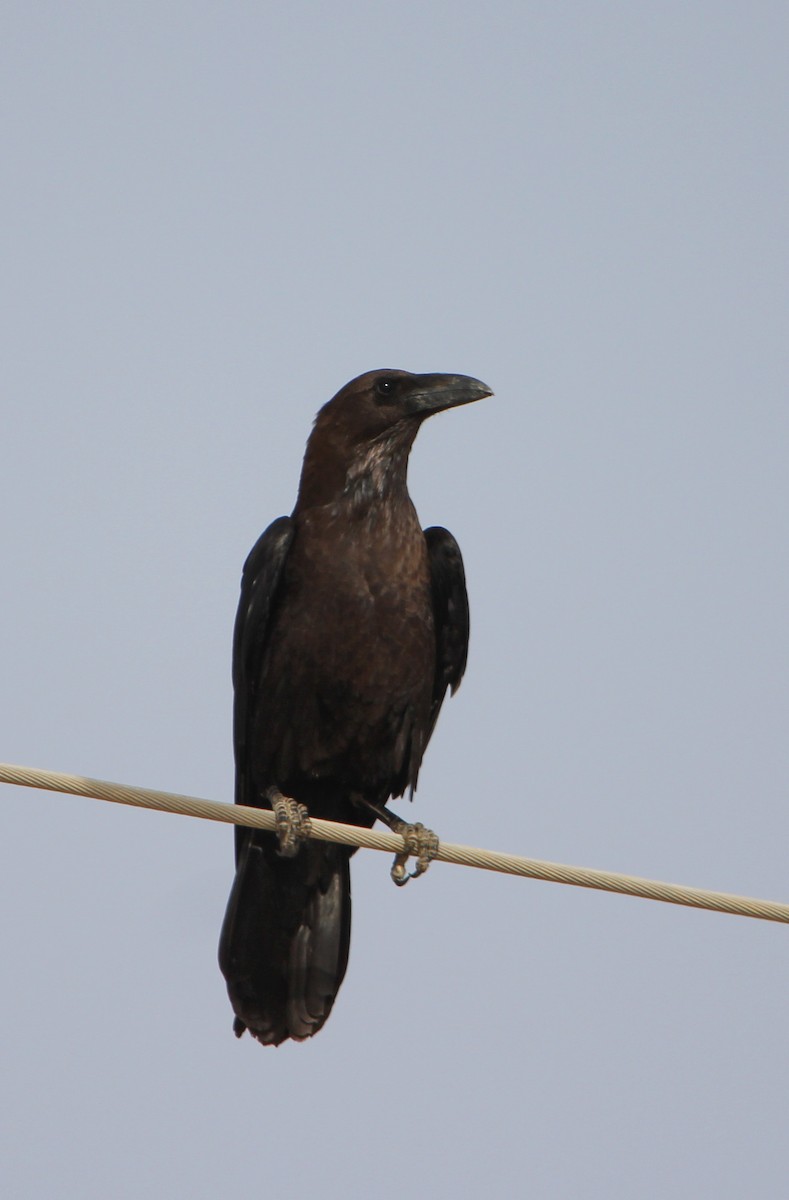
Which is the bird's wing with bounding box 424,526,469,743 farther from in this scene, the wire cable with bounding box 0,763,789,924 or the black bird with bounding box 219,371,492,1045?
the wire cable with bounding box 0,763,789,924

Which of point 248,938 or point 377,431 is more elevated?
point 377,431

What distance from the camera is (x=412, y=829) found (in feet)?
20.8

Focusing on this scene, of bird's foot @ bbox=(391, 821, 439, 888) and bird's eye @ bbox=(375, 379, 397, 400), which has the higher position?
bird's eye @ bbox=(375, 379, 397, 400)

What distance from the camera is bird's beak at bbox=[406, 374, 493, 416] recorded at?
6754 mm

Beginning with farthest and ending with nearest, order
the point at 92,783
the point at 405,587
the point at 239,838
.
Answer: the point at 239,838
the point at 405,587
the point at 92,783

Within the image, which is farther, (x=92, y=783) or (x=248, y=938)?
(x=248, y=938)

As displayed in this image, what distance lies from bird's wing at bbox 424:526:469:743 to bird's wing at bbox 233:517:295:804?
0.68 metres

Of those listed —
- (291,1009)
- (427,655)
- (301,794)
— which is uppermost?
(427,655)

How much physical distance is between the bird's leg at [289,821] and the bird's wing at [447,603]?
82cm

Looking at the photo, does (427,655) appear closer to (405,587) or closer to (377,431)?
(405,587)

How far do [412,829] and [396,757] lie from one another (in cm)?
33

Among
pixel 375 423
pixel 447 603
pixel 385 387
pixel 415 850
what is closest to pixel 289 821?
pixel 415 850

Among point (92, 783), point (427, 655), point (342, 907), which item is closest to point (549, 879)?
point (92, 783)

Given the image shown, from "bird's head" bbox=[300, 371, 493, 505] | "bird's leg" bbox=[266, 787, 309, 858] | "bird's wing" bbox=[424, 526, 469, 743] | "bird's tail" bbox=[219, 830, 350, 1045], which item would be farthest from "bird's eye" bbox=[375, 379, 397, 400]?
"bird's tail" bbox=[219, 830, 350, 1045]
